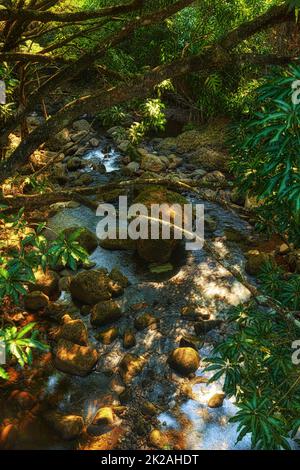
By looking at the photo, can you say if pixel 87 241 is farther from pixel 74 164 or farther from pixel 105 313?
pixel 74 164

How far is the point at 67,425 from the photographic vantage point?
4805mm

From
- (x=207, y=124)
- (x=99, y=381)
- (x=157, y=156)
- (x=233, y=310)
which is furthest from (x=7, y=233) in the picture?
(x=207, y=124)

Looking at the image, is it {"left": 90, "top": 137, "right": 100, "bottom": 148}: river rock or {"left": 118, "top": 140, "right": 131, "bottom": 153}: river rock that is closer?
{"left": 118, "top": 140, "right": 131, "bottom": 153}: river rock


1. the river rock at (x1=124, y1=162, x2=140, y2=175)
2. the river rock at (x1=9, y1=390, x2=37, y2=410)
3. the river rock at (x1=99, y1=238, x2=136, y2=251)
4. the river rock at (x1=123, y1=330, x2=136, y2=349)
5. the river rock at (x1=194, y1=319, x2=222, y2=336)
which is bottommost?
the river rock at (x1=9, y1=390, x2=37, y2=410)

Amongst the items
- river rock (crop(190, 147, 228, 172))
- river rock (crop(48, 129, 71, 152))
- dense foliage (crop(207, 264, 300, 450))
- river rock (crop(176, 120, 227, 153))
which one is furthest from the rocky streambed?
river rock (crop(48, 129, 71, 152))

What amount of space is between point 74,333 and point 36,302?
1054 mm

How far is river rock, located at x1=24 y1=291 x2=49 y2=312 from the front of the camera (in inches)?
261

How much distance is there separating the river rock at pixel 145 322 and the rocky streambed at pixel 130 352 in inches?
0.6

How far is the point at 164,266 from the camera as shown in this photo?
7848mm

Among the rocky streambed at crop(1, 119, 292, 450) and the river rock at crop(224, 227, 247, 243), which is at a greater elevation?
the river rock at crop(224, 227, 247, 243)

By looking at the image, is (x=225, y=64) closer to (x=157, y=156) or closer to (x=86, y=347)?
(x=86, y=347)

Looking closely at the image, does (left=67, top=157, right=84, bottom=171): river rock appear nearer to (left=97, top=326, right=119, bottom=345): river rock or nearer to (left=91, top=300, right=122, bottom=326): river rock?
(left=91, top=300, right=122, bottom=326): river rock

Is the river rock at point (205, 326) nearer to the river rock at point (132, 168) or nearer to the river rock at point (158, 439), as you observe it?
the river rock at point (158, 439)

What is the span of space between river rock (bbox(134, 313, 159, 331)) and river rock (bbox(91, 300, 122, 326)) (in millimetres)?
344
